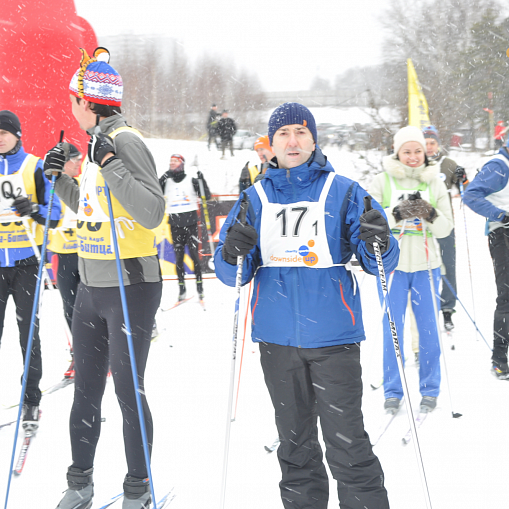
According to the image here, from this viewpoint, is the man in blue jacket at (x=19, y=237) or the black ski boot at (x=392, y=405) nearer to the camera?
the man in blue jacket at (x=19, y=237)

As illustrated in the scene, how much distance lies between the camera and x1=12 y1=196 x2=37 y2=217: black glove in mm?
3135

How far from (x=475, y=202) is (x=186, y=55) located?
19.7 m

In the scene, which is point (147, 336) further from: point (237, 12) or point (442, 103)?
point (237, 12)

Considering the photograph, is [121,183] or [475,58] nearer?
[121,183]

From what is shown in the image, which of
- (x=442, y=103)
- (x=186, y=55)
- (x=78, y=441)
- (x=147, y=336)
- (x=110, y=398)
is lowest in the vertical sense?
(x=110, y=398)

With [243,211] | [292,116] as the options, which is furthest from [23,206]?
[292,116]

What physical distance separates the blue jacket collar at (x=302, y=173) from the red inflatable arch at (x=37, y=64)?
20.5 ft

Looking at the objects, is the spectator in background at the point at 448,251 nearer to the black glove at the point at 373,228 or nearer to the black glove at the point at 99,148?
the black glove at the point at 373,228

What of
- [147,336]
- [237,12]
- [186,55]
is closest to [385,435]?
[147,336]

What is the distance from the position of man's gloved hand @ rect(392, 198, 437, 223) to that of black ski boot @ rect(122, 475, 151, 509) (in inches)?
87.4

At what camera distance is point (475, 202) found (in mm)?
3873

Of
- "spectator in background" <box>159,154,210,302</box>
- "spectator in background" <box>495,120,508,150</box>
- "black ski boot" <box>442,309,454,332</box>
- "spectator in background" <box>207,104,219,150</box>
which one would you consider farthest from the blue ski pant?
"spectator in background" <box>207,104,219,150</box>

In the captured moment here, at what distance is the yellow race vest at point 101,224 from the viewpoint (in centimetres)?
223

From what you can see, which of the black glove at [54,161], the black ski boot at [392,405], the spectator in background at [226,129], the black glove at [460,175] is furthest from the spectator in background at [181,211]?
the spectator in background at [226,129]
